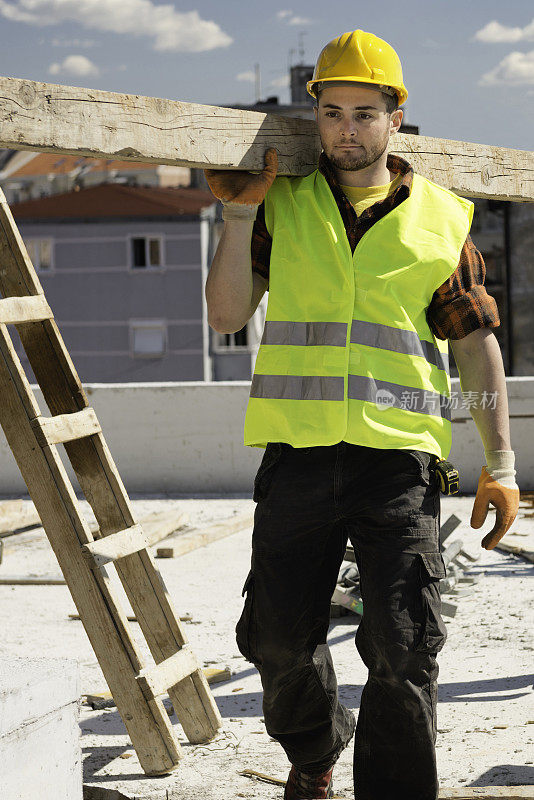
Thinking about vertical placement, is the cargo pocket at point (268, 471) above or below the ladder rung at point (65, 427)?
below

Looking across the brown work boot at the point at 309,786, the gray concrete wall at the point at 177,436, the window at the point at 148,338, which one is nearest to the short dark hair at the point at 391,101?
the brown work boot at the point at 309,786

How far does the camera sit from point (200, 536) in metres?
8.64

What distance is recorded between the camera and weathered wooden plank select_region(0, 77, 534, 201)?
2746 millimetres

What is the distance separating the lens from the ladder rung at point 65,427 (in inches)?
153

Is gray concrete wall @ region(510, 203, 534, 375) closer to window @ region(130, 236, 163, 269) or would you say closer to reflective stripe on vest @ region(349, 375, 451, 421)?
window @ region(130, 236, 163, 269)

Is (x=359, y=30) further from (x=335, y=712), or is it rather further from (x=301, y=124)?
(x=335, y=712)

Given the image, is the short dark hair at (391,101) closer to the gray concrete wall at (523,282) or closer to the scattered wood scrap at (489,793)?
the scattered wood scrap at (489,793)

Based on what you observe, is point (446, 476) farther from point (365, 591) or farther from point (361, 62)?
point (361, 62)

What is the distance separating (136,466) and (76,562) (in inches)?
293

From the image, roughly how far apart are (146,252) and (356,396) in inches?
1856

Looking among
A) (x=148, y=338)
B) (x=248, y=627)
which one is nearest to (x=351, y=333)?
(x=248, y=627)

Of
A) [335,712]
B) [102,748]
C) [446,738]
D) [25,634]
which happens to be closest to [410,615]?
[335,712]

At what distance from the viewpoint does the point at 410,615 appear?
2889mm

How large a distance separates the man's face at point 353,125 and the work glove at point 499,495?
3.42ft
